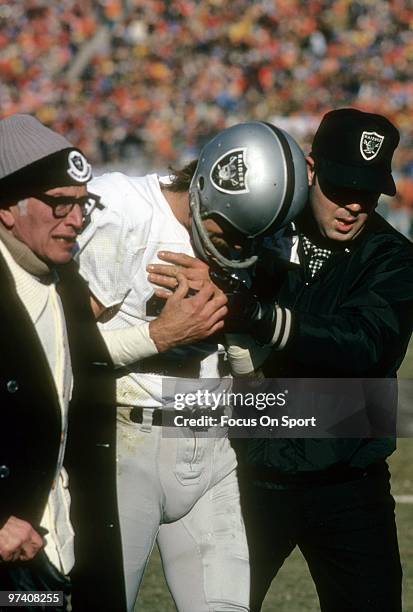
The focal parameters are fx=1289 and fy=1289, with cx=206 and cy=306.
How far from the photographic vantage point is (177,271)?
146 inches

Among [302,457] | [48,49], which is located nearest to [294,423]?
[302,457]

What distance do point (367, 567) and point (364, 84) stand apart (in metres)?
15.3

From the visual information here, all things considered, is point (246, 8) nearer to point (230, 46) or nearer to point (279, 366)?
point (230, 46)

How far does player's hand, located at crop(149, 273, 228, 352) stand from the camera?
3.61 m

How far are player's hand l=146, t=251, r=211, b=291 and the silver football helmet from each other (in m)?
0.07

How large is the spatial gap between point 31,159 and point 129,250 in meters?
0.74

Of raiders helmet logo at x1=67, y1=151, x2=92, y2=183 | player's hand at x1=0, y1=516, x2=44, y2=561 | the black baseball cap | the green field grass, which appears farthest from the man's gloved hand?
the green field grass

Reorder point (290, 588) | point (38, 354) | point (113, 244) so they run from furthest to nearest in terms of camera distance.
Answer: point (290, 588) < point (113, 244) < point (38, 354)

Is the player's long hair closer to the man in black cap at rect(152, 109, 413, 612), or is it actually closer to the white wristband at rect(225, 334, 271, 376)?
the man in black cap at rect(152, 109, 413, 612)

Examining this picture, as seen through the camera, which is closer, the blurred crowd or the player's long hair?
the player's long hair

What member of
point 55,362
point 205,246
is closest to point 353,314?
point 205,246

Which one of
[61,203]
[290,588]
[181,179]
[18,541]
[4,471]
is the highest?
[181,179]

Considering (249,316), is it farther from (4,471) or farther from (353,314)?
(4,471)

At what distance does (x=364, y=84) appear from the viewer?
18.6 m
